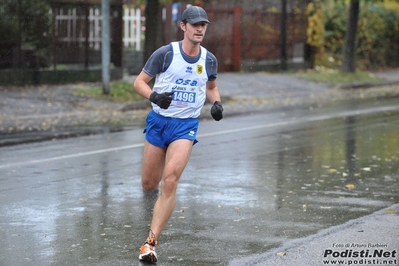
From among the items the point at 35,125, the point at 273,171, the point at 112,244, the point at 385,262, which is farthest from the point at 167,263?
the point at 35,125

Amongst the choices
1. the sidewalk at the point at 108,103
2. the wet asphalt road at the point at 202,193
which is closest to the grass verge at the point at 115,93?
the sidewalk at the point at 108,103

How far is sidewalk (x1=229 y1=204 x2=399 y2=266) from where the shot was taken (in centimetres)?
678

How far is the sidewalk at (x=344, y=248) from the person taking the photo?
267 inches

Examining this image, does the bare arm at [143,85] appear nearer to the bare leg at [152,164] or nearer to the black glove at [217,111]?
the bare leg at [152,164]

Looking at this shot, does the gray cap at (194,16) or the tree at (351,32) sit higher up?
the gray cap at (194,16)

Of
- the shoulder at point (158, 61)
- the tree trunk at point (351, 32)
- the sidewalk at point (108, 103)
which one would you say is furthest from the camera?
the tree trunk at point (351, 32)

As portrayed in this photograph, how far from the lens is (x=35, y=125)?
1739 cm

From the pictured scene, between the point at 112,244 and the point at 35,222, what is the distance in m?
1.22

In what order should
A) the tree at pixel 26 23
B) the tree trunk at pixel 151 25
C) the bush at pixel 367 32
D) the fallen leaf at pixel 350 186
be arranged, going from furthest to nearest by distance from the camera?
the bush at pixel 367 32, the tree trunk at pixel 151 25, the tree at pixel 26 23, the fallen leaf at pixel 350 186

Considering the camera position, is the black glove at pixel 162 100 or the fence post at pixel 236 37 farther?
the fence post at pixel 236 37

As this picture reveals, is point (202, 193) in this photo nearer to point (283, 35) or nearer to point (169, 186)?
point (169, 186)

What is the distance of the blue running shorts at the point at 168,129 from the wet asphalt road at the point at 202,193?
86 centimetres

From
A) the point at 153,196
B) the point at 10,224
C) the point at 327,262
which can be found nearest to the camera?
the point at 327,262

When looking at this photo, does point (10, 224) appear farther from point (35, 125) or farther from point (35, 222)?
point (35, 125)
